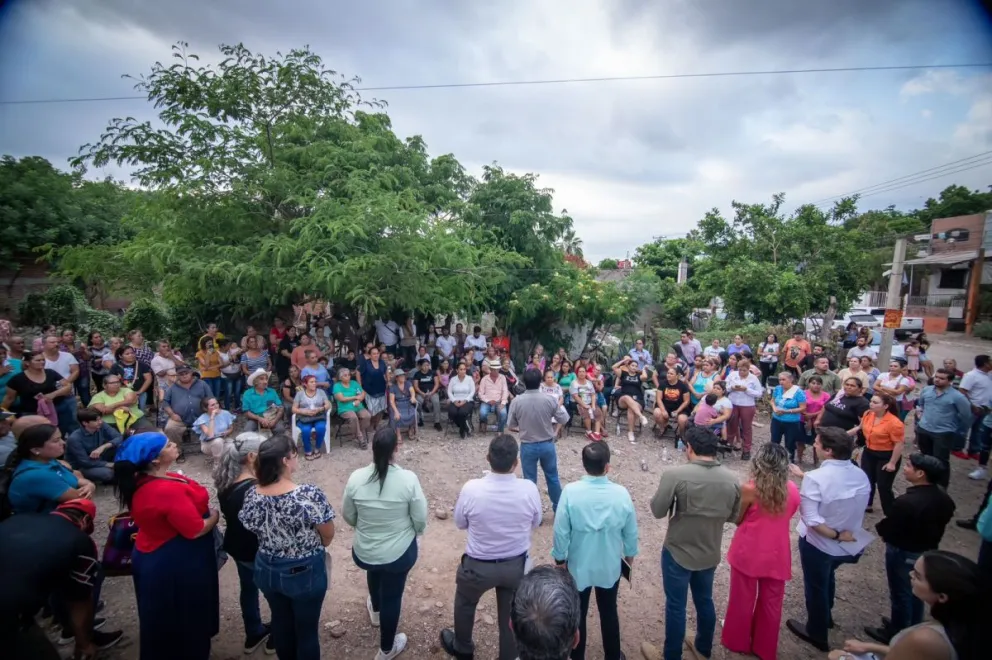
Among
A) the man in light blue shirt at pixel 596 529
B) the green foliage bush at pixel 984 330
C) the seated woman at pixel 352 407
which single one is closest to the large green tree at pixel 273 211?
the seated woman at pixel 352 407

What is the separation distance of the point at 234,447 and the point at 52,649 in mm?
1216

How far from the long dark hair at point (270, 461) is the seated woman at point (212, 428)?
174 inches

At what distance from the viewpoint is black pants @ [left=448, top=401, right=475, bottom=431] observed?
7859 mm

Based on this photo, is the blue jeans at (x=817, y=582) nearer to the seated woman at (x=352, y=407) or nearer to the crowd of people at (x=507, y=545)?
the crowd of people at (x=507, y=545)

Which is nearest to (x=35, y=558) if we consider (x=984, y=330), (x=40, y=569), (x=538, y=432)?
(x=40, y=569)

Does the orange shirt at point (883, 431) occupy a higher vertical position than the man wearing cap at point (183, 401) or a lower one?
higher

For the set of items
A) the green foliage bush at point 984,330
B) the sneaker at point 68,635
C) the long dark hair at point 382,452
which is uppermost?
the green foliage bush at point 984,330

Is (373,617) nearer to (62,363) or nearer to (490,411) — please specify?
(490,411)

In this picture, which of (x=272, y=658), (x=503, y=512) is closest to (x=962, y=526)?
(x=503, y=512)

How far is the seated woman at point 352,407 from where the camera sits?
730cm

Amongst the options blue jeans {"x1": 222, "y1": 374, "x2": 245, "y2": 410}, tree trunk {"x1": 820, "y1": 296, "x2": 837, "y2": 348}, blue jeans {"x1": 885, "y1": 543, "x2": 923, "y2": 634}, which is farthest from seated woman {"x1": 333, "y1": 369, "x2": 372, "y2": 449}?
tree trunk {"x1": 820, "y1": 296, "x2": 837, "y2": 348}

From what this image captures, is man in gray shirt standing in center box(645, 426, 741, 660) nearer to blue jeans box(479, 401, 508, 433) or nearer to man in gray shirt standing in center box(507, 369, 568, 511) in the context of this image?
man in gray shirt standing in center box(507, 369, 568, 511)

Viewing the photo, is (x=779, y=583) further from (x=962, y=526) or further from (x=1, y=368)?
(x=1, y=368)

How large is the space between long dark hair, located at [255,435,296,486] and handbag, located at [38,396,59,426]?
4757 mm
